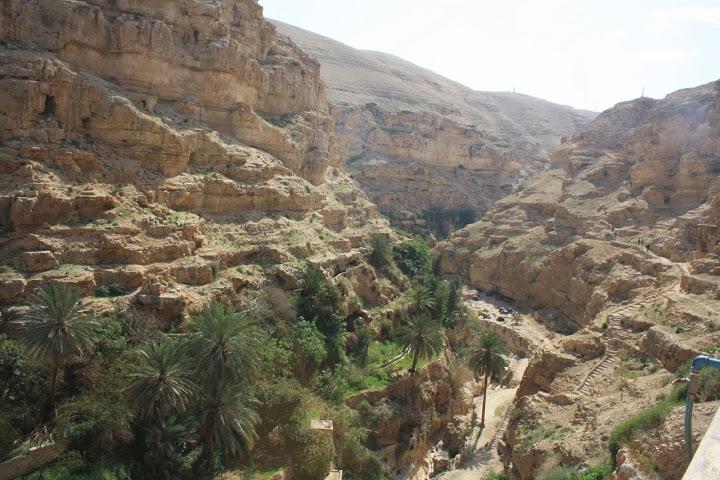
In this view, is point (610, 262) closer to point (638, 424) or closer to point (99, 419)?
point (638, 424)

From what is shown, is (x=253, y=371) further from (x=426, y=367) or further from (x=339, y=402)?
(x=426, y=367)

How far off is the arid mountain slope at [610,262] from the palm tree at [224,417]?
45.7ft

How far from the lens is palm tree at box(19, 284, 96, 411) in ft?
68.9

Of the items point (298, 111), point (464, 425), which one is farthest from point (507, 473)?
point (298, 111)

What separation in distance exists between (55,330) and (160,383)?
4.89m

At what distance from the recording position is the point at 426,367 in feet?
123

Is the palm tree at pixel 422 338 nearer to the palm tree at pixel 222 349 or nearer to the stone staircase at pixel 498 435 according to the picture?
the stone staircase at pixel 498 435

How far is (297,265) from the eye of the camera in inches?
1481

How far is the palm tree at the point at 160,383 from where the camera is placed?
21094 mm

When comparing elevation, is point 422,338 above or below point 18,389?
above

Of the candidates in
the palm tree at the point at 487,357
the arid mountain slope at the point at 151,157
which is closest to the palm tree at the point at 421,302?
the arid mountain slope at the point at 151,157

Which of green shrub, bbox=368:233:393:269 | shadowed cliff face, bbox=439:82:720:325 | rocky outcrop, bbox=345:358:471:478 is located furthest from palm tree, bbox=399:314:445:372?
shadowed cliff face, bbox=439:82:720:325

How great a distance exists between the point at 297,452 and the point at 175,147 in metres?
21.0

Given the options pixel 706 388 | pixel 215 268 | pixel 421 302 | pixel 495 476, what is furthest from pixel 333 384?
pixel 706 388
